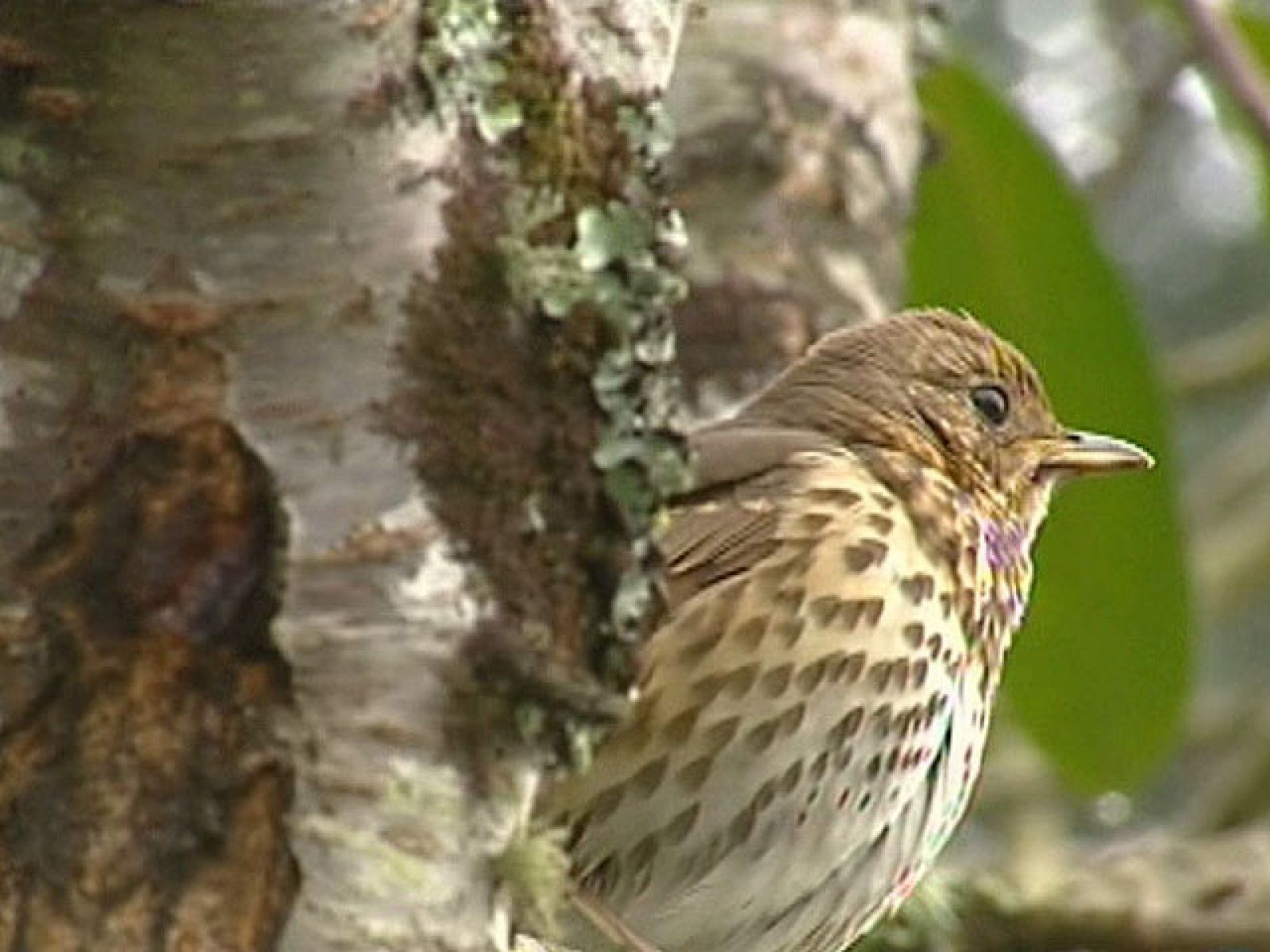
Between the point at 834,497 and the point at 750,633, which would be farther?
the point at 834,497

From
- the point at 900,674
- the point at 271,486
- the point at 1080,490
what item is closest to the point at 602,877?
the point at 900,674

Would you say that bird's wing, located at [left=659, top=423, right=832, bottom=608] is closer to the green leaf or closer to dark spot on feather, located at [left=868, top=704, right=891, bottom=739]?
dark spot on feather, located at [left=868, top=704, right=891, bottom=739]

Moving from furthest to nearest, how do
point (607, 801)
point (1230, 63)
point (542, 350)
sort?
1. point (1230, 63)
2. point (607, 801)
3. point (542, 350)

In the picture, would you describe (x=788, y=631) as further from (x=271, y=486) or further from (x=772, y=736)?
(x=271, y=486)

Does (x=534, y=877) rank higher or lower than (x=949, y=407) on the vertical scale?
higher

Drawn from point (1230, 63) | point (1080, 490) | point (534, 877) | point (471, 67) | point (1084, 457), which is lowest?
point (1080, 490)

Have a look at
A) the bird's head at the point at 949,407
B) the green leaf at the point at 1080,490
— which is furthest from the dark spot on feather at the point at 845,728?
the green leaf at the point at 1080,490
